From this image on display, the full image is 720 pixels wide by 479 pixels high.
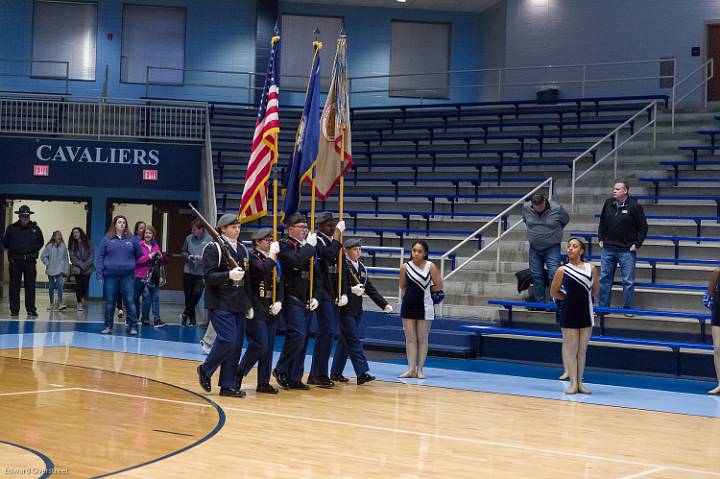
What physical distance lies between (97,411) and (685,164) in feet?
41.5

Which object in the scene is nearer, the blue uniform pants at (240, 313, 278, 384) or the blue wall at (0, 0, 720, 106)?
the blue uniform pants at (240, 313, 278, 384)

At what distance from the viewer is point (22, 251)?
17312 mm

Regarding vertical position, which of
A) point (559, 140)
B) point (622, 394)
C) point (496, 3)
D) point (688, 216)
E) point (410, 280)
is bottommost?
point (622, 394)

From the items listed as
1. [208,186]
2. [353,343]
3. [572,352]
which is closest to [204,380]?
[353,343]

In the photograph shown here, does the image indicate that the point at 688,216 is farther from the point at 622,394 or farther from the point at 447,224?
the point at 622,394

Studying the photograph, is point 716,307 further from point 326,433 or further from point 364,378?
point 326,433

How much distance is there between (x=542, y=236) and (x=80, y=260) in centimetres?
1028

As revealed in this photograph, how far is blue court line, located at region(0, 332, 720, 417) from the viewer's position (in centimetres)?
Result: 1020

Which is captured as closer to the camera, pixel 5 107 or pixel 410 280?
pixel 410 280

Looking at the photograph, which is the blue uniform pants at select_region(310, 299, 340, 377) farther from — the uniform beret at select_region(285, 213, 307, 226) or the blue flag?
Result: the blue flag

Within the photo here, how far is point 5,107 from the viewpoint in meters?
21.4

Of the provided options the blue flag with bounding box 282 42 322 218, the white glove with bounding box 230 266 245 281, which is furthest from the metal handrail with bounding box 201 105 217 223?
the white glove with bounding box 230 266 245 281

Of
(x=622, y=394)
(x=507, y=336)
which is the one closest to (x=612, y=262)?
(x=507, y=336)

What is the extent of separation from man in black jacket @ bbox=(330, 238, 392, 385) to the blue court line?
0.68 meters
